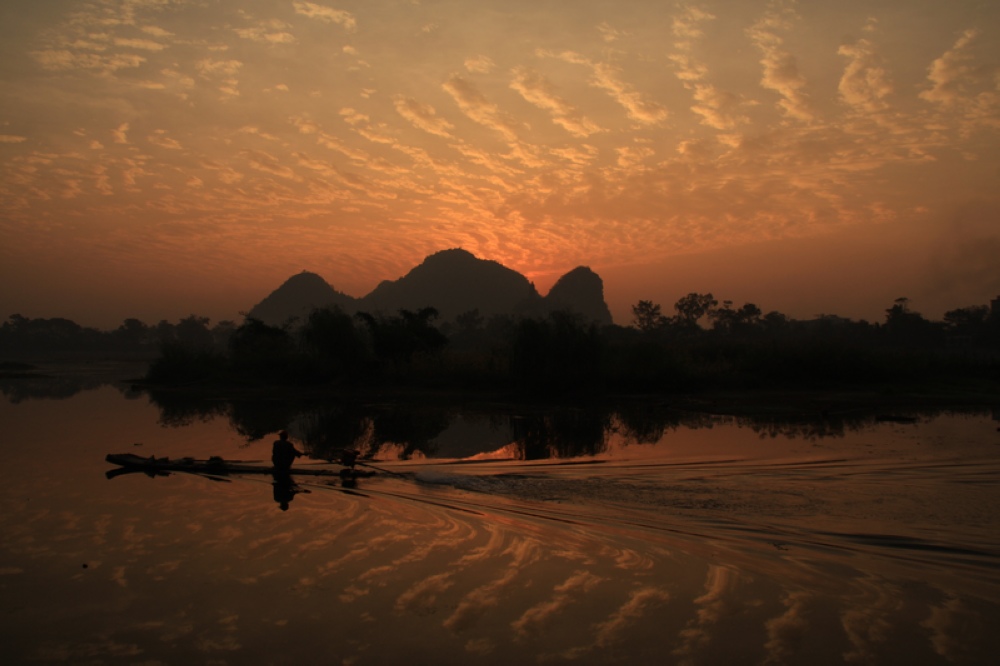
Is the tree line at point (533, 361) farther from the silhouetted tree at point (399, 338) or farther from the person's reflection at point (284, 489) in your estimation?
the person's reflection at point (284, 489)

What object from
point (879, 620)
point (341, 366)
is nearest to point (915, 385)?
point (341, 366)

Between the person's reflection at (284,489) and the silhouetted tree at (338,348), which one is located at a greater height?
the silhouetted tree at (338,348)

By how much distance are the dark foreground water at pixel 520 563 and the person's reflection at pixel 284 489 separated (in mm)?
112

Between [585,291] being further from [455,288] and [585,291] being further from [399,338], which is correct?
[399,338]

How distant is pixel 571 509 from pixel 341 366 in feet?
89.0

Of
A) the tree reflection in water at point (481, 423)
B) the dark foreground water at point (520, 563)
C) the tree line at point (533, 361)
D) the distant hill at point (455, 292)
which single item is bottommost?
the dark foreground water at point (520, 563)

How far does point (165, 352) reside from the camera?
42.1 meters

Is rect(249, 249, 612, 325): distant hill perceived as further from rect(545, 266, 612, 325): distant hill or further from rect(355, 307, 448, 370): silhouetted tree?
rect(355, 307, 448, 370): silhouetted tree

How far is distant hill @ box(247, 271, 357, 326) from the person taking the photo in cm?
17700

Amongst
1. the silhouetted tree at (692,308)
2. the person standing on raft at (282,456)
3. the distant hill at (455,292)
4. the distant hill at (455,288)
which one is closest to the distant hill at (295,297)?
the distant hill at (455,292)

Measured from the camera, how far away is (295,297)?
18125 centimetres

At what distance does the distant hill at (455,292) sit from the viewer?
157250 millimetres

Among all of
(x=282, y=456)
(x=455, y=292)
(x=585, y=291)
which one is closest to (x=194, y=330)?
(x=455, y=292)

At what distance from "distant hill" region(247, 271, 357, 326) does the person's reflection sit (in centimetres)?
16370
